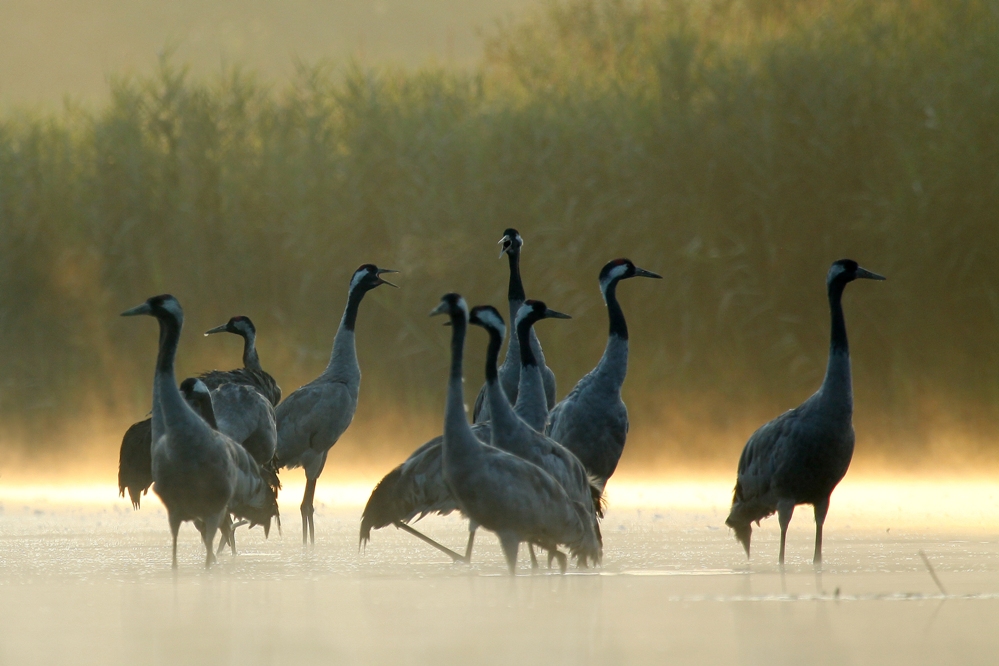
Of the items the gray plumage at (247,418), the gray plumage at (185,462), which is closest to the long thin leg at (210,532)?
the gray plumage at (185,462)

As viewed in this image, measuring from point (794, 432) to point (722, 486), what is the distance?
5.41m

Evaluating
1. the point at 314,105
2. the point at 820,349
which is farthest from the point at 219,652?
the point at 314,105

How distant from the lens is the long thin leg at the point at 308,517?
1035 cm

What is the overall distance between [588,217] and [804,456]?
8.43 m

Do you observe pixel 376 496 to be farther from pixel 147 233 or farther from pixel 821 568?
pixel 147 233

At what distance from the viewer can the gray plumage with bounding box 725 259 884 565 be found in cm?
859

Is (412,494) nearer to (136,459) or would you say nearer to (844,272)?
(136,459)

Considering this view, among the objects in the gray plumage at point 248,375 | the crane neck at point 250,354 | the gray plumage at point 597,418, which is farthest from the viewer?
the crane neck at point 250,354

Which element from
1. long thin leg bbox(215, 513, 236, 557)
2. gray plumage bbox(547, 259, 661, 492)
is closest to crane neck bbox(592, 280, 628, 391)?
gray plumage bbox(547, 259, 661, 492)

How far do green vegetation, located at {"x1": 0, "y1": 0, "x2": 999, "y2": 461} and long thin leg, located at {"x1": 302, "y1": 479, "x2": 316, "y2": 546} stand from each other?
4958 millimetres

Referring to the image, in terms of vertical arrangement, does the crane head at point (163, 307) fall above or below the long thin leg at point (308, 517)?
above

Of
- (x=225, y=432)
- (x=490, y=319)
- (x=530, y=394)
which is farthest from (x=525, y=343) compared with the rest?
(x=225, y=432)

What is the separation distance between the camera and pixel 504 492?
7848 mm

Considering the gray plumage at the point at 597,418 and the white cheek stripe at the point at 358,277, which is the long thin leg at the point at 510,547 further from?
the white cheek stripe at the point at 358,277
